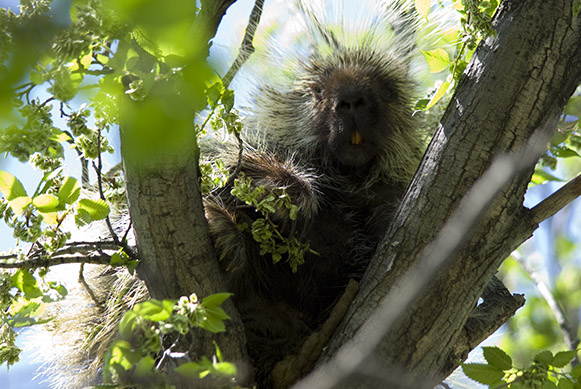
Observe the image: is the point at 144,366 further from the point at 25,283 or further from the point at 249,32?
the point at 249,32

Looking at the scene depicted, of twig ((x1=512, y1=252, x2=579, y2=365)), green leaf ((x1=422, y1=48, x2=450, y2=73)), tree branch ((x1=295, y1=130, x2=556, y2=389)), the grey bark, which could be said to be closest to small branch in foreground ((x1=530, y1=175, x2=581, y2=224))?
tree branch ((x1=295, y1=130, x2=556, y2=389))

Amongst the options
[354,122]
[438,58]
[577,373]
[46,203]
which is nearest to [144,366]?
[46,203]

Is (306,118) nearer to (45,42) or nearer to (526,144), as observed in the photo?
(526,144)

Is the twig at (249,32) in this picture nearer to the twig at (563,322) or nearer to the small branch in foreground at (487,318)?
the small branch in foreground at (487,318)

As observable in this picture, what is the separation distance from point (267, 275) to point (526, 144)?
1116 mm

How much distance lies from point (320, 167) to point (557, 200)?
1.33 m

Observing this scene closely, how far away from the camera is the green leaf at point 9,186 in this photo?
4.60ft

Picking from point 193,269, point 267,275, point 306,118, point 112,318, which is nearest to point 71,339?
point 112,318

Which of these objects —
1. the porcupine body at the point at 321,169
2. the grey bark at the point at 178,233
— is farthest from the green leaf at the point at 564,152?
the grey bark at the point at 178,233

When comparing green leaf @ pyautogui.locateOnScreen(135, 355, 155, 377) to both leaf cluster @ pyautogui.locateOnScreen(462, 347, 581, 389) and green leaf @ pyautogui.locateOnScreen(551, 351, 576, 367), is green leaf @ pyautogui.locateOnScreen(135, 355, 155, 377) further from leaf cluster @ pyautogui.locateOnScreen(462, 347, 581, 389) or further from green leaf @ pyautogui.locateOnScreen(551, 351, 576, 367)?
green leaf @ pyautogui.locateOnScreen(551, 351, 576, 367)

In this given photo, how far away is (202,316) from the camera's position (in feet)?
4.17

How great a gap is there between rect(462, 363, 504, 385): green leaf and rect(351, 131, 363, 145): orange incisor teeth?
130cm

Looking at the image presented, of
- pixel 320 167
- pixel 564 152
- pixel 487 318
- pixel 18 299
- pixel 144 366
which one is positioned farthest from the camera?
pixel 320 167

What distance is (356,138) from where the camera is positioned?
8.50ft
